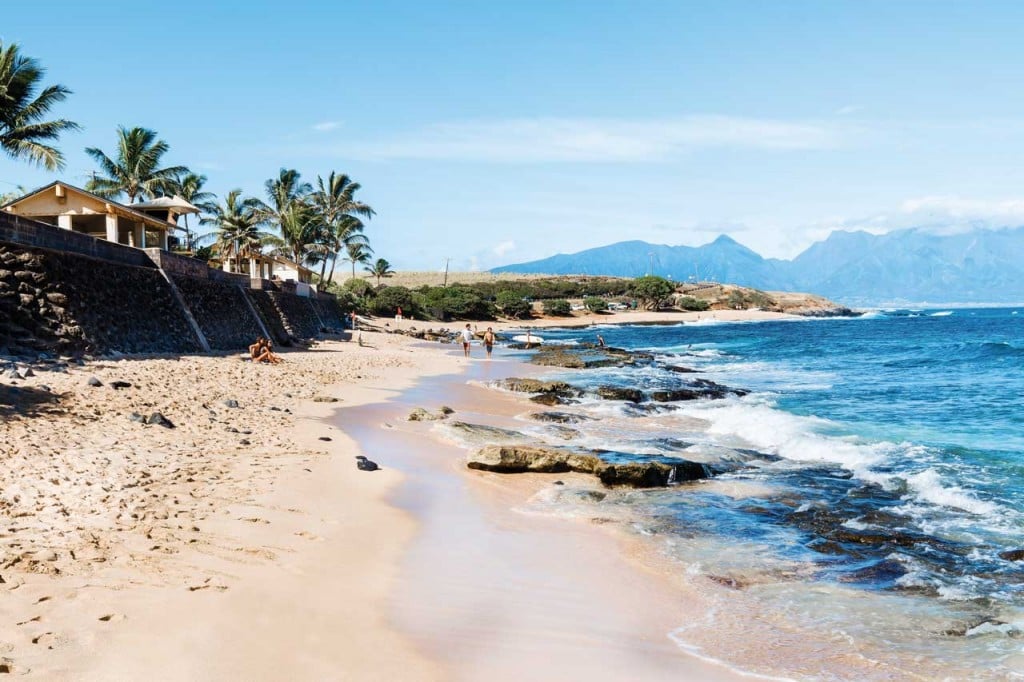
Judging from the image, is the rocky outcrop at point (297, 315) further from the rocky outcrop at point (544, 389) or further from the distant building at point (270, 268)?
the rocky outcrop at point (544, 389)

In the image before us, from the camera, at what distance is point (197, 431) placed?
39.2ft

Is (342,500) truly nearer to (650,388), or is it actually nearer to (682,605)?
(682,605)

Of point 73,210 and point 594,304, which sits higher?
point 73,210

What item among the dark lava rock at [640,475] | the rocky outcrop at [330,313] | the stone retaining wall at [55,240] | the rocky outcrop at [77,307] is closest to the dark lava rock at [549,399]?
the dark lava rock at [640,475]

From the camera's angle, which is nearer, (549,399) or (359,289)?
(549,399)

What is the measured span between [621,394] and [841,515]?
12257mm

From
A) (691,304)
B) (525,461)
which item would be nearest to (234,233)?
(525,461)

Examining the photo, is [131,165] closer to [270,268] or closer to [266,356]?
[270,268]

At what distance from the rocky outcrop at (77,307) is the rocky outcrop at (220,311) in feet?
9.62

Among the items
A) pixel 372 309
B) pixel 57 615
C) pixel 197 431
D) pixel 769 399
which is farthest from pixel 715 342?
pixel 57 615

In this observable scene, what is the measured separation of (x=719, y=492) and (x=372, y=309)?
60.7 meters

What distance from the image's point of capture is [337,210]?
59469 mm

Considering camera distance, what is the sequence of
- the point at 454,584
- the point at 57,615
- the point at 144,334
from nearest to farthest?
1. the point at 57,615
2. the point at 454,584
3. the point at 144,334

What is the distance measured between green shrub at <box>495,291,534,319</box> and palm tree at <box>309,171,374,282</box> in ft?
95.2
